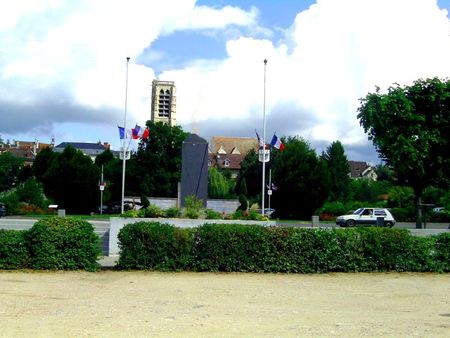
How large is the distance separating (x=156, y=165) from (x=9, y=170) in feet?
91.2

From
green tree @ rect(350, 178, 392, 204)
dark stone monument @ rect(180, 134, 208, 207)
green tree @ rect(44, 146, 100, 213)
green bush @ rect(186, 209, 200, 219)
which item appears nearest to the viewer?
green bush @ rect(186, 209, 200, 219)

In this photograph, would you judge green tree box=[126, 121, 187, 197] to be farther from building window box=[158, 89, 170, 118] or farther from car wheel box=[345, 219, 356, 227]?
building window box=[158, 89, 170, 118]

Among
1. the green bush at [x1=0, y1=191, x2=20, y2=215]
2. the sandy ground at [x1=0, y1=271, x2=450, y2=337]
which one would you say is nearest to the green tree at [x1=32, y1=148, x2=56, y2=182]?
the green bush at [x1=0, y1=191, x2=20, y2=215]

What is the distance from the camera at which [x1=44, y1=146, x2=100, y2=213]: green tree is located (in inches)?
2357

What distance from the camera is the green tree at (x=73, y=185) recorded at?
59875 millimetres

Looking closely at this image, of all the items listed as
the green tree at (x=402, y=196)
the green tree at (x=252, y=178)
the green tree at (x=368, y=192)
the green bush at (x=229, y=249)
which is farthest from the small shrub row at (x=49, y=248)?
the green tree at (x=252, y=178)

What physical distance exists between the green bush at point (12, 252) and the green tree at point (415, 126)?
72.8 ft

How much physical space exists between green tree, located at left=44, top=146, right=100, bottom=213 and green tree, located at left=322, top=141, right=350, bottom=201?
2986 centimetres

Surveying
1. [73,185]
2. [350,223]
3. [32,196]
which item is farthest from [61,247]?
[73,185]

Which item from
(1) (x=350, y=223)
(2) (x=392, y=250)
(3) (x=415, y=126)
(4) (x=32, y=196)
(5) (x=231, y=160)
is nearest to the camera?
(2) (x=392, y=250)

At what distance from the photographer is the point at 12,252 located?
14172 millimetres

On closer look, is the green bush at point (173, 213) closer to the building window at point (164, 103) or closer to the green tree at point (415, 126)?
the green tree at point (415, 126)

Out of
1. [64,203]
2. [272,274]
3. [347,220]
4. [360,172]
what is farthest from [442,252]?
[360,172]

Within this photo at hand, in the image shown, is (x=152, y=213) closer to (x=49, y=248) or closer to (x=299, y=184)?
(x=49, y=248)
